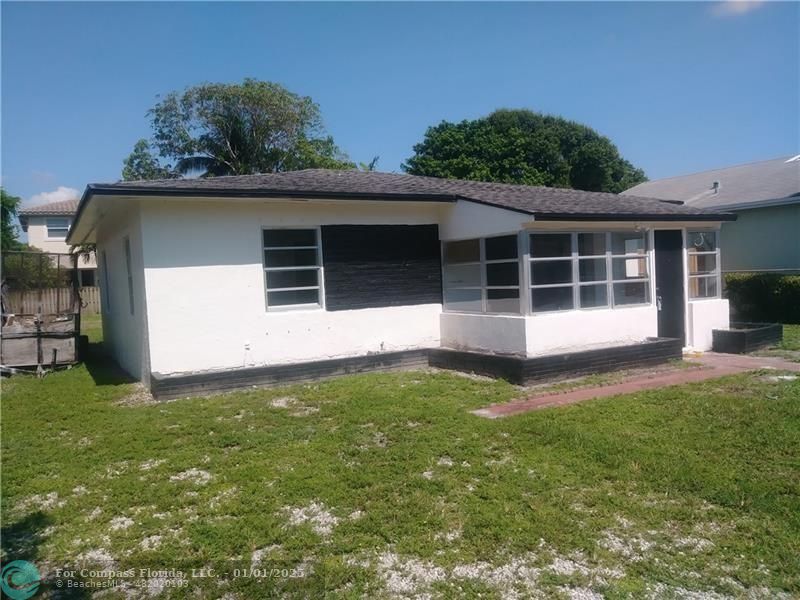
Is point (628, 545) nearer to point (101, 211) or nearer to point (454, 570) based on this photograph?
point (454, 570)

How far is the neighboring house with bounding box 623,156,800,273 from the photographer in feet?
57.9

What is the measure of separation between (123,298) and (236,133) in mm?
21603

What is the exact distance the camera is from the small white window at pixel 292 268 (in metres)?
10.0

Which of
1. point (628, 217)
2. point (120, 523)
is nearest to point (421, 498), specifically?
point (120, 523)

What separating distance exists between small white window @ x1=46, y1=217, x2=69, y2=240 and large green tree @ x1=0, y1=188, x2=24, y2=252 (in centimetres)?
187

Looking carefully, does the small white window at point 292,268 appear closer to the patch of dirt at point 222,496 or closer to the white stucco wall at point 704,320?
the patch of dirt at point 222,496

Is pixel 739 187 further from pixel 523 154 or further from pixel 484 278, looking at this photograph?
pixel 523 154

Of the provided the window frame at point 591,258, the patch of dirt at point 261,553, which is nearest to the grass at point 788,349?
the window frame at point 591,258

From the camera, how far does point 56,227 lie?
3797 cm

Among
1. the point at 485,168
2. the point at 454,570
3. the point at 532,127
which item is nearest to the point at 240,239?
the point at 454,570

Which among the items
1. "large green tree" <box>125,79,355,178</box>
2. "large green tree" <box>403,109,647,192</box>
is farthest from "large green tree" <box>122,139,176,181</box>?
"large green tree" <box>403,109,647,192</box>

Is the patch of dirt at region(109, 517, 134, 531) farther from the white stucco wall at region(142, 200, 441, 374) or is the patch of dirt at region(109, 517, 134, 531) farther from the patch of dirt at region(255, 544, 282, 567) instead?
the white stucco wall at region(142, 200, 441, 374)

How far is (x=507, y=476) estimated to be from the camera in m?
5.07

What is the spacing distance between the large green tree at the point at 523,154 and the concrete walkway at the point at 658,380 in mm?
24979
